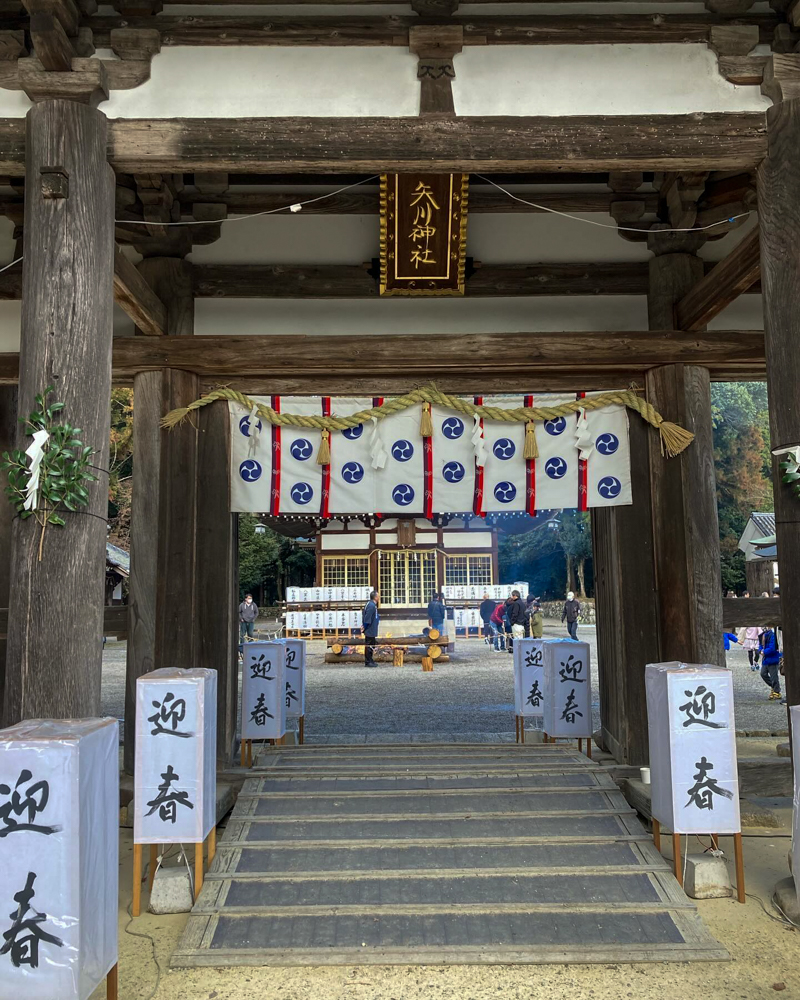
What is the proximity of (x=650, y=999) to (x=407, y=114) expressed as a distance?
14.5 feet

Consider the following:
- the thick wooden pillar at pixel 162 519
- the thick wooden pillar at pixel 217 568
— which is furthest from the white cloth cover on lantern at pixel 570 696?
the thick wooden pillar at pixel 162 519

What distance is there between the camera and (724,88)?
422 cm

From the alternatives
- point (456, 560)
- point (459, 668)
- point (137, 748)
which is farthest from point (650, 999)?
point (456, 560)

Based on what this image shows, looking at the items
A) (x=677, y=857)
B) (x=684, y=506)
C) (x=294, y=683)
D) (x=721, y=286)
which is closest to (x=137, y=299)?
(x=294, y=683)

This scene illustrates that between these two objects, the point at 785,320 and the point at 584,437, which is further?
the point at 584,437

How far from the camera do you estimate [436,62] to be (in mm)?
4188

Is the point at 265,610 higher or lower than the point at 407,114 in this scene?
lower

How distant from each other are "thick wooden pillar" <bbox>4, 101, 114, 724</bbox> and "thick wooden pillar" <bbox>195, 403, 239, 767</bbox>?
89.7 inches

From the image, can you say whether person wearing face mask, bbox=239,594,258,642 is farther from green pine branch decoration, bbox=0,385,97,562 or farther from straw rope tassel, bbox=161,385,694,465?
green pine branch decoration, bbox=0,385,97,562

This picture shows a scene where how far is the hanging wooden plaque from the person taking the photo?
17.2 ft

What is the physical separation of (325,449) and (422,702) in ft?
16.5

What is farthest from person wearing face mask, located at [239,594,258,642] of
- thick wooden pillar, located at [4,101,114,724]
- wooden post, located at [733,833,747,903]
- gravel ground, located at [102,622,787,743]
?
wooden post, located at [733,833,747,903]

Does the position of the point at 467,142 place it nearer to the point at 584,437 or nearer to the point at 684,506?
the point at 584,437

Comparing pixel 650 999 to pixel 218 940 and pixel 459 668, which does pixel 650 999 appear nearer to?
pixel 218 940
